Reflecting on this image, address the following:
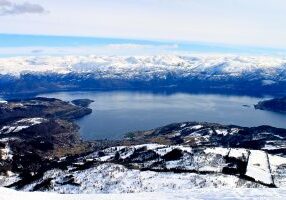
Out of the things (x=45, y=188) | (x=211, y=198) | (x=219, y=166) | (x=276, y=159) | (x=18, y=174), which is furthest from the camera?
(x=18, y=174)

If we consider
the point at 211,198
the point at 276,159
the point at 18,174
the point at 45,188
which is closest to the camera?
the point at 211,198

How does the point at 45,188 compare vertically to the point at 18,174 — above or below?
above

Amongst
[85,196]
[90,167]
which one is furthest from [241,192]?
[90,167]

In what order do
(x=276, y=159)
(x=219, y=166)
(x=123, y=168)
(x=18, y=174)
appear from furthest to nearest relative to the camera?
(x=18, y=174)
(x=276, y=159)
(x=219, y=166)
(x=123, y=168)

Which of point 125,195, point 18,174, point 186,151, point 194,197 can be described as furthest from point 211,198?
point 18,174

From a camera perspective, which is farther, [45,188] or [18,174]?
[18,174]

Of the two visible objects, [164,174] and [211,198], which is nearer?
[211,198]

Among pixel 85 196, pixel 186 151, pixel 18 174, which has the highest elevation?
pixel 85 196

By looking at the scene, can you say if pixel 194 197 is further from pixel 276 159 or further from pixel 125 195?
pixel 276 159

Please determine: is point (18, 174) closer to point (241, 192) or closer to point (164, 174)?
point (164, 174)
